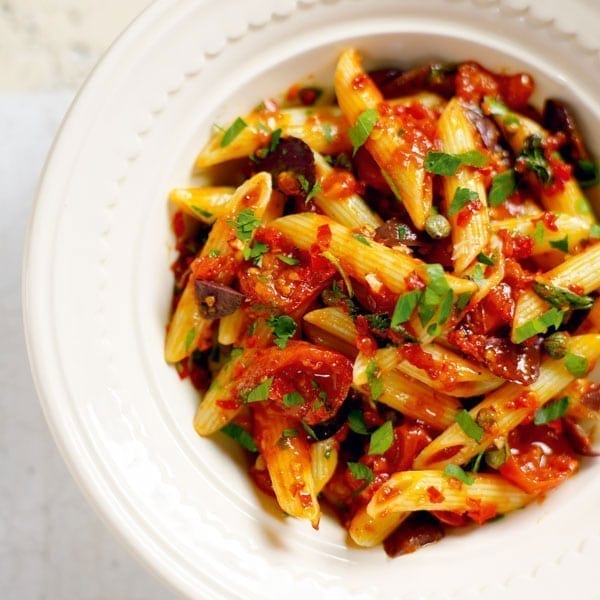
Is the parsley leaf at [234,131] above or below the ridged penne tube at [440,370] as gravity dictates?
above

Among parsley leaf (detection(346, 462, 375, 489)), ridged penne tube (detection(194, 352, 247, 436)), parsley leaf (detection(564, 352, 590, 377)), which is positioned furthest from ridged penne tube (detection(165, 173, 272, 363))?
parsley leaf (detection(564, 352, 590, 377))

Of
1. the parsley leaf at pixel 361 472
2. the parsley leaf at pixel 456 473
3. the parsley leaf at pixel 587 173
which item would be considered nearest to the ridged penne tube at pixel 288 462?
the parsley leaf at pixel 361 472

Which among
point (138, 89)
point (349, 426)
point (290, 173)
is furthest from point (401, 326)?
point (138, 89)

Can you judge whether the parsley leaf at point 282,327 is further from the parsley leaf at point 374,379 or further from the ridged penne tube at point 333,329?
the parsley leaf at point 374,379

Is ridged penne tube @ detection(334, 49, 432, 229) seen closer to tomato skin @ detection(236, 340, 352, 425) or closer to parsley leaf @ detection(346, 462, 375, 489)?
tomato skin @ detection(236, 340, 352, 425)

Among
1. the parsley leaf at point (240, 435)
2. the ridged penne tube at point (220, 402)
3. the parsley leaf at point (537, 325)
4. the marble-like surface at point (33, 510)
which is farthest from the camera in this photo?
the marble-like surface at point (33, 510)

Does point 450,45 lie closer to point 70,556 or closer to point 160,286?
point 160,286
